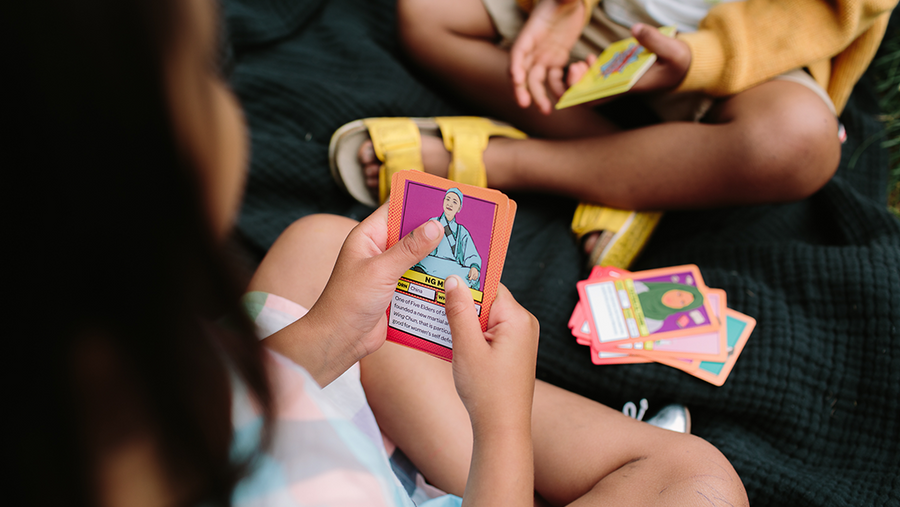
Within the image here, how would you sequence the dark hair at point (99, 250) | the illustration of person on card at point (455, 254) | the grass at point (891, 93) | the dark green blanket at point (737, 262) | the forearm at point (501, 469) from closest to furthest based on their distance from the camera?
the dark hair at point (99, 250)
the forearm at point (501, 469)
the illustration of person on card at point (455, 254)
the dark green blanket at point (737, 262)
the grass at point (891, 93)

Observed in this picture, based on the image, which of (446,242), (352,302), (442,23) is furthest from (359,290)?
(442,23)

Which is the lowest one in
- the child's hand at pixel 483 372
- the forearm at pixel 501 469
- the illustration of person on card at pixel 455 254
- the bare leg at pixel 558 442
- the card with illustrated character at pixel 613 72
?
the bare leg at pixel 558 442

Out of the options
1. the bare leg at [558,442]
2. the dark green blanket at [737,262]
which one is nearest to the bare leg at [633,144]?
the dark green blanket at [737,262]

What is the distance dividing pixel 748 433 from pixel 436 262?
0.66 metres

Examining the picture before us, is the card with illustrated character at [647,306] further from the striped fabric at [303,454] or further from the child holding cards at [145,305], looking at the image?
the striped fabric at [303,454]

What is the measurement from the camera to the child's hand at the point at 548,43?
114 cm

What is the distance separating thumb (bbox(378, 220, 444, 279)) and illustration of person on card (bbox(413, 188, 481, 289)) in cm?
4

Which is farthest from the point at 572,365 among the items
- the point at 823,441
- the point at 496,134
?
the point at 496,134

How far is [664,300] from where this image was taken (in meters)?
1.00

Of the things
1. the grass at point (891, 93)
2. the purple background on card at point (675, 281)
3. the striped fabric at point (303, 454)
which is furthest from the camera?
the grass at point (891, 93)

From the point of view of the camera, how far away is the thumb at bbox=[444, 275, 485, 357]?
1.97 ft

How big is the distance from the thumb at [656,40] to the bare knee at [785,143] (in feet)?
0.63

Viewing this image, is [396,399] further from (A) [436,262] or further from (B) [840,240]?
(B) [840,240]

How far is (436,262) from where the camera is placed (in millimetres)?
676
